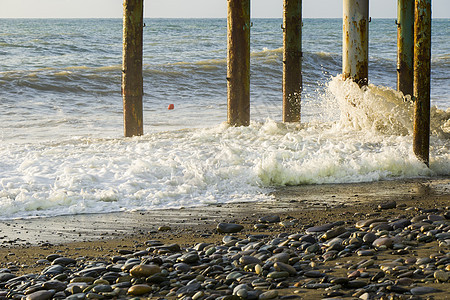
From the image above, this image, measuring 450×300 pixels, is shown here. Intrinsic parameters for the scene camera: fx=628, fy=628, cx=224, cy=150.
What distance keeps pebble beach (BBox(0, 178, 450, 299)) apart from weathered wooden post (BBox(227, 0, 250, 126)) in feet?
10.1

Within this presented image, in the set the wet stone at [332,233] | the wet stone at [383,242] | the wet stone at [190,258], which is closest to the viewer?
the wet stone at [190,258]

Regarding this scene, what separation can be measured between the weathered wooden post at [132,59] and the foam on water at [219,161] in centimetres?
48

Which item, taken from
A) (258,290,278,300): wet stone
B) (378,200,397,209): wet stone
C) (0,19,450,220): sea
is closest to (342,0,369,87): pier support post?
(0,19,450,220): sea

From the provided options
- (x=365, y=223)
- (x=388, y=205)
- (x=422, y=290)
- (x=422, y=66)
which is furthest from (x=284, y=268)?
(x=422, y=66)

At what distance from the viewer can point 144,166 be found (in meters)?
7.29

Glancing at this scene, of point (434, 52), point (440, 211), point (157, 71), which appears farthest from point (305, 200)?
point (434, 52)

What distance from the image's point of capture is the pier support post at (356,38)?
8594mm

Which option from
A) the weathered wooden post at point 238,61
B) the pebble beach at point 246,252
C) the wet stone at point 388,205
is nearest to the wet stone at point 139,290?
the pebble beach at point 246,252

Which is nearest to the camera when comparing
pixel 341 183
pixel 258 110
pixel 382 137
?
pixel 341 183

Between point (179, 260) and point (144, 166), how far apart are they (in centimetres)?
312

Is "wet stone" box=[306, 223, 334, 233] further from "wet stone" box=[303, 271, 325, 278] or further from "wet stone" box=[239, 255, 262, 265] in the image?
"wet stone" box=[303, 271, 325, 278]

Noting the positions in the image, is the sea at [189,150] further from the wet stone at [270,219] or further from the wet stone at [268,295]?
the wet stone at [268,295]

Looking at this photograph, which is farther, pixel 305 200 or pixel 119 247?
pixel 305 200

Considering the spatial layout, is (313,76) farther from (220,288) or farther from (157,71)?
(220,288)
